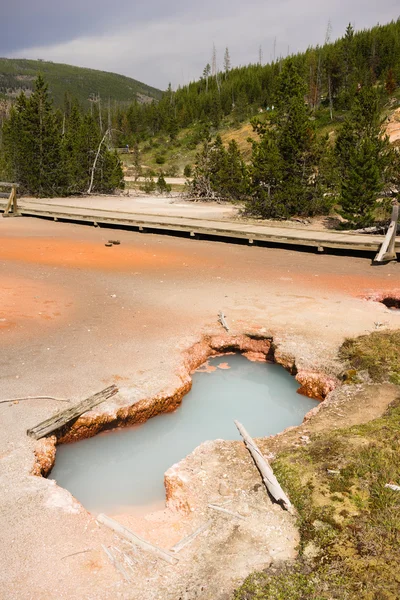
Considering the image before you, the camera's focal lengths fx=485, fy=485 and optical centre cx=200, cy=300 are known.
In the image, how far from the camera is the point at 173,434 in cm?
536

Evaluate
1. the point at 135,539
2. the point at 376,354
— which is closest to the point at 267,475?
the point at 135,539

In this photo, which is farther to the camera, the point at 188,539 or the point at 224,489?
the point at 224,489

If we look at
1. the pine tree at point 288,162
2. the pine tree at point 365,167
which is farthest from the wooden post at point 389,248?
the pine tree at point 288,162

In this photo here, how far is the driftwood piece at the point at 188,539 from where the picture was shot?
3.34 metres

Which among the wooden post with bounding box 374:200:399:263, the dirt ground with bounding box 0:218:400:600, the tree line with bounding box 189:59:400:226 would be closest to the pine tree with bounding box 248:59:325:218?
the tree line with bounding box 189:59:400:226

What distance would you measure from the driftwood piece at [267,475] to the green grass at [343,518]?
0.10 meters

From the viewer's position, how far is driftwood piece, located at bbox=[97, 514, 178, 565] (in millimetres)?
3232

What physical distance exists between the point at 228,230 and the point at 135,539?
44.3ft

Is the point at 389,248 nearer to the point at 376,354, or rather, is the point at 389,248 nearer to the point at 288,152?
the point at 376,354

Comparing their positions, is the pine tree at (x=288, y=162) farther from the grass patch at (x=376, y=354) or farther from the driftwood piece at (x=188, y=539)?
the driftwood piece at (x=188, y=539)

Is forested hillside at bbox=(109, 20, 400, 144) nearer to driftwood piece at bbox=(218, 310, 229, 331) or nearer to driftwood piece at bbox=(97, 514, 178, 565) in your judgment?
driftwood piece at bbox=(218, 310, 229, 331)

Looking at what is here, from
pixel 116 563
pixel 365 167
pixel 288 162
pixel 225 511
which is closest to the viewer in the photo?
pixel 116 563

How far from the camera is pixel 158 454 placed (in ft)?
16.4

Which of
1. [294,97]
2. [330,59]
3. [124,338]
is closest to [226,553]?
[124,338]
